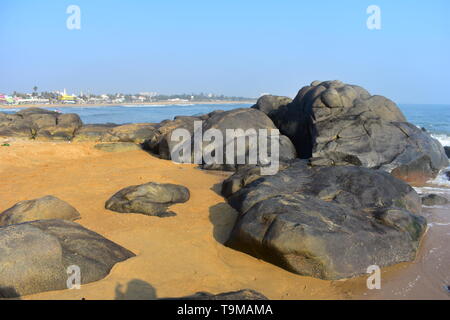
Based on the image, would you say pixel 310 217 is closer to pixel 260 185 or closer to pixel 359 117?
pixel 260 185

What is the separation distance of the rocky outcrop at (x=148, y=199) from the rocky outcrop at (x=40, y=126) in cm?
1252

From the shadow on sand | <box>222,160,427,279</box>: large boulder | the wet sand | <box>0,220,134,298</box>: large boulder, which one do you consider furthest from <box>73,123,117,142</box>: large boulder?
the shadow on sand

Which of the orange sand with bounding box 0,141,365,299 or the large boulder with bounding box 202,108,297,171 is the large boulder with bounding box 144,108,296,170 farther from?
the orange sand with bounding box 0,141,365,299

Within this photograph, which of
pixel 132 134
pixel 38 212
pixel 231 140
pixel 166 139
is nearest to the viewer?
pixel 38 212

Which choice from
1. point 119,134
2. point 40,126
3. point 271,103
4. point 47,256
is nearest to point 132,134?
point 119,134

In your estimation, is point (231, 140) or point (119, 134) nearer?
point (231, 140)

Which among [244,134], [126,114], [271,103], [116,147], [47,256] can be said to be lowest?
[47,256]

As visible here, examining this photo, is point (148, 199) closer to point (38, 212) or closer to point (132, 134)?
point (38, 212)

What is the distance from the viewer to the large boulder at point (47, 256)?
3.97 metres

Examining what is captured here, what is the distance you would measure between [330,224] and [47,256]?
→ 3.67 metres

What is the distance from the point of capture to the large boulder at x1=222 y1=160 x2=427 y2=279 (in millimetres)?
4914

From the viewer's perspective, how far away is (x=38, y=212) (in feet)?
20.1
